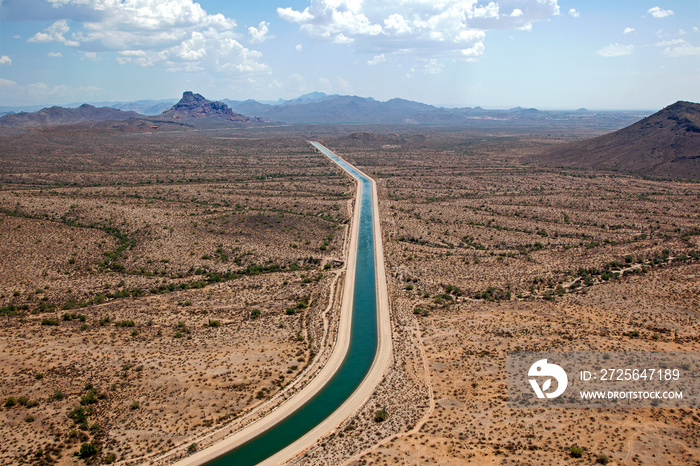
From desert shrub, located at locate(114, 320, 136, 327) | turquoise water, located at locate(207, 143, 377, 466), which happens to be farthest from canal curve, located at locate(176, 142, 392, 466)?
desert shrub, located at locate(114, 320, 136, 327)

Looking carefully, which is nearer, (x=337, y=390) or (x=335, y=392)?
(x=335, y=392)

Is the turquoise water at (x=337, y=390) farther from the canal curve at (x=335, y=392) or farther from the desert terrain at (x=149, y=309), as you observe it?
the desert terrain at (x=149, y=309)

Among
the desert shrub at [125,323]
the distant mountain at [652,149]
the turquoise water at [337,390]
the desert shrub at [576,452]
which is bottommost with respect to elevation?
the turquoise water at [337,390]

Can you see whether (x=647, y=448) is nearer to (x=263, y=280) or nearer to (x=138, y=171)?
(x=263, y=280)

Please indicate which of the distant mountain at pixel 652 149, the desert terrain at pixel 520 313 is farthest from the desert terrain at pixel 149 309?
the distant mountain at pixel 652 149

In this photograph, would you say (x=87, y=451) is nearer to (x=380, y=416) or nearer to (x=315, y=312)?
(x=380, y=416)

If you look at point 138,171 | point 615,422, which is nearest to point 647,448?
point 615,422

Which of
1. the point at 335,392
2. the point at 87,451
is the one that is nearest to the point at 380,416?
the point at 335,392
